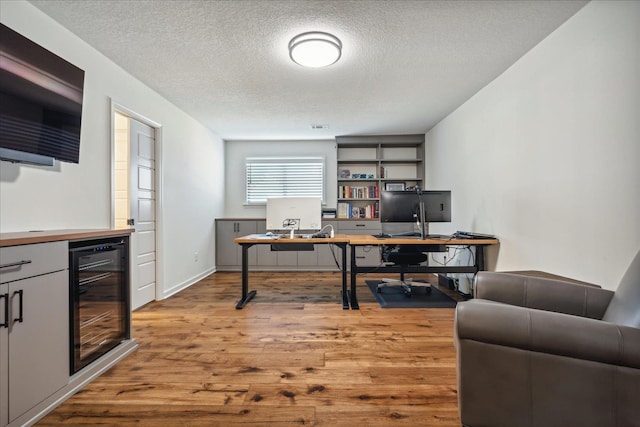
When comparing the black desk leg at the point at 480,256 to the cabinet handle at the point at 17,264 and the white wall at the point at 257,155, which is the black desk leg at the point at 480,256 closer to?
the white wall at the point at 257,155

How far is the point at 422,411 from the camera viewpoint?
59.1 inches

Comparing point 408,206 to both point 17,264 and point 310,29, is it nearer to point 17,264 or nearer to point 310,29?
point 310,29

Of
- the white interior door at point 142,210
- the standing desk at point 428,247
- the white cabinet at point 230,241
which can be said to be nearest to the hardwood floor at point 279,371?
the white interior door at point 142,210

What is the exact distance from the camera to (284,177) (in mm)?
5695

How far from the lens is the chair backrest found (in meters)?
1.17

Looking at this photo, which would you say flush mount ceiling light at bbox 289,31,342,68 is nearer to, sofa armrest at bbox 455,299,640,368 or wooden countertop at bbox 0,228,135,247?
wooden countertop at bbox 0,228,135,247

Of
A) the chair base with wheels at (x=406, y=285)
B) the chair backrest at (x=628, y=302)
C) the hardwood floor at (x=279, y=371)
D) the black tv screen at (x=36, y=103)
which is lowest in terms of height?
the hardwood floor at (x=279, y=371)

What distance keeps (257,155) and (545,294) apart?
202 inches

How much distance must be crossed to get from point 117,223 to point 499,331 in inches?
148

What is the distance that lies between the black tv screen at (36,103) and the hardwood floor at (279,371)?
1.56 meters

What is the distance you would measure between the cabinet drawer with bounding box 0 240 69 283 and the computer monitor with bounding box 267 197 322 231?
197 centimetres

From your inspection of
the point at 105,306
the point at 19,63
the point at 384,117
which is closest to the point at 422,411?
the point at 105,306

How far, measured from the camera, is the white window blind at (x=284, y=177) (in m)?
5.67

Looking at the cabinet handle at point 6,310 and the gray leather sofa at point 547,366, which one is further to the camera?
the cabinet handle at point 6,310
